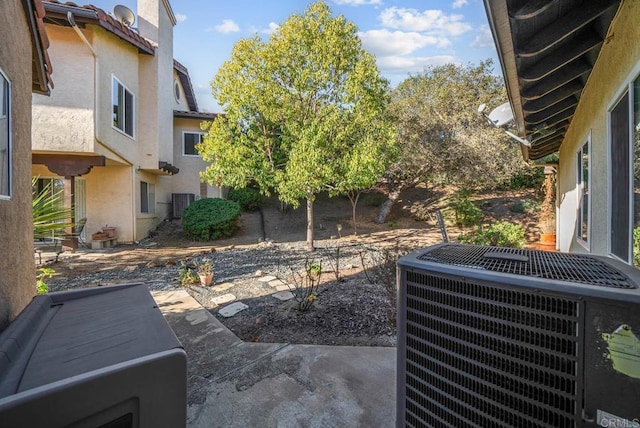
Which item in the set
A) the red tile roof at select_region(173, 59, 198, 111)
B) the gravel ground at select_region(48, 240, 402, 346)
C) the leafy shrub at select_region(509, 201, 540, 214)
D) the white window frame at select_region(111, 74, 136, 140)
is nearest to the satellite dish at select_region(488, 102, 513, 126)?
the gravel ground at select_region(48, 240, 402, 346)

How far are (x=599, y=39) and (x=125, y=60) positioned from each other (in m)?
13.2

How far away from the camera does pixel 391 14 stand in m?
9.67

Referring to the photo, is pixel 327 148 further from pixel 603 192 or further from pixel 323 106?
pixel 603 192

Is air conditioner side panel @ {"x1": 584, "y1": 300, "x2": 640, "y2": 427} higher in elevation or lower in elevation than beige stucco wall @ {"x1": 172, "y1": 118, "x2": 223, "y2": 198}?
lower

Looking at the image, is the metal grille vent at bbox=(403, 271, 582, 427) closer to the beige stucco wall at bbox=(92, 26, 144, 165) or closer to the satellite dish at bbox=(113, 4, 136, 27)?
the beige stucco wall at bbox=(92, 26, 144, 165)

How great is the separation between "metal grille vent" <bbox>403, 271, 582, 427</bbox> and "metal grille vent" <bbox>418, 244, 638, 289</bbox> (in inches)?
5.5

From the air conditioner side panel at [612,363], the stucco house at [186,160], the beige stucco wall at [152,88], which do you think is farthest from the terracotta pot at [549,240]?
the beige stucco wall at [152,88]

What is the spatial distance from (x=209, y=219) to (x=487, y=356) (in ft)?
40.7

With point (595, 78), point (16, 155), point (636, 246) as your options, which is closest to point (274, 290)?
point (16, 155)

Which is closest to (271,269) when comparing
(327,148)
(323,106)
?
(327,148)

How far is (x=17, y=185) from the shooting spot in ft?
9.95

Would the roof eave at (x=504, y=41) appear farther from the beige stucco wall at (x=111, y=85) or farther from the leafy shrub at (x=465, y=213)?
the leafy shrub at (x=465, y=213)

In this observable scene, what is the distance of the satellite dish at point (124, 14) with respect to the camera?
12.8m

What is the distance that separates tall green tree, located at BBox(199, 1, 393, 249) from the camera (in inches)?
371
